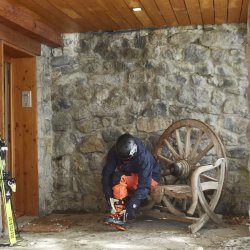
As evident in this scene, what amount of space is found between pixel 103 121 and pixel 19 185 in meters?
1.28

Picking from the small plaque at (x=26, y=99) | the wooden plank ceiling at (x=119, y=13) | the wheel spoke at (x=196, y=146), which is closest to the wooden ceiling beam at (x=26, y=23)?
the wooden plank ceiling at (x=119, y=13)

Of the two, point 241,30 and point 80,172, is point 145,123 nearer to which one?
point 80,172

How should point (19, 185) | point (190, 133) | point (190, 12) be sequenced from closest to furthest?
point (190, 12) → point (190, 133) → point (19, 185)

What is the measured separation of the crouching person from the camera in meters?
4.46

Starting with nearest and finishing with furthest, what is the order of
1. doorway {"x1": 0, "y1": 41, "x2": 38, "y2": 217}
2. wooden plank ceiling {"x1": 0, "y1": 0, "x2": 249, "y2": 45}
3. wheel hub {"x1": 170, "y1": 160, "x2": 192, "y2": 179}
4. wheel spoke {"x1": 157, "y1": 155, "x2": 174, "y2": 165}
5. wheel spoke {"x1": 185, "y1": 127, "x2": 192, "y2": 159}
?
1. wooden plank ceiling {"x1": 0, "y1": 0, "x2": 249, "y2": 45}
2. wheel hub {"x1": 170, "y1": 160, "x2": 192, "y2": 179}
3. wheel spoke {"x1": 185, "y1": 127, "x2": 192, "y2": 159}
4. wheel spoke {"x1": 157, "y1": 155, "x2": 174, "y2": 165}
5. doorway {"x1": 0, "y1": 41, "x2": 38, "y2": 217}

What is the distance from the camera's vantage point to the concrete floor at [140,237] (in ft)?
12.7

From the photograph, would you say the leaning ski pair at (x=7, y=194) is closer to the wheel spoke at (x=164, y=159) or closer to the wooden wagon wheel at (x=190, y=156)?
the wooden wagon wheel at (x=190, y=156)

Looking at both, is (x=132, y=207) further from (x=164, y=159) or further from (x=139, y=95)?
(x=139, y=95)

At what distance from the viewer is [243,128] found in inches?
200

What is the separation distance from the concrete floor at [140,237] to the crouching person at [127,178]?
20 cm

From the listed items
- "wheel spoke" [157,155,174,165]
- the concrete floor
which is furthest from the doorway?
"wheel spoke" [157,155,174,165]

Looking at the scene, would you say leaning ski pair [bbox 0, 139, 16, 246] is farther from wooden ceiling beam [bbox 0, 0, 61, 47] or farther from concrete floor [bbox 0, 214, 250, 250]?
wooden ceiling beam [bbox 0, 0, 61, 47]

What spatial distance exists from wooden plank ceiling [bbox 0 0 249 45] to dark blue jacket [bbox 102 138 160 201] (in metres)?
1.38

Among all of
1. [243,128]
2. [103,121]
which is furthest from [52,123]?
[243,128]
